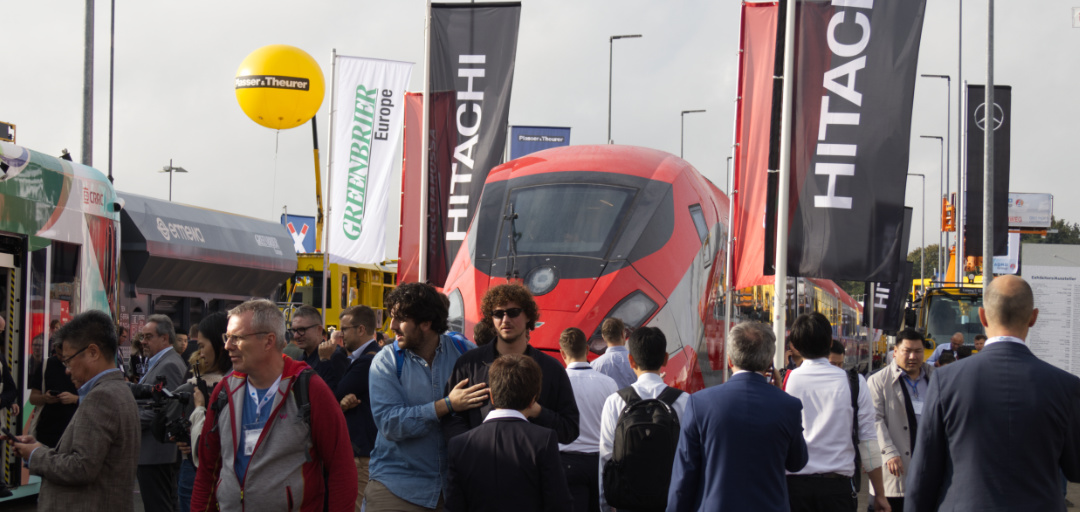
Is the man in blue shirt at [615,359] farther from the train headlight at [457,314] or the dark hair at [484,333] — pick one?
the train headlight at [457,314]

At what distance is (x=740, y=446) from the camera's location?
4484mm

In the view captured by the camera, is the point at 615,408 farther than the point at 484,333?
No

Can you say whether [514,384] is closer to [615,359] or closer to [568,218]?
[615,359]

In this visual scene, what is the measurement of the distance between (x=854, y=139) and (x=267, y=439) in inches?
275

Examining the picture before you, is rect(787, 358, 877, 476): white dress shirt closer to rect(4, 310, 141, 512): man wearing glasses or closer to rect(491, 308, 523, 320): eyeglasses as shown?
A: rect(491, 308, 523, 320): eyeglasses

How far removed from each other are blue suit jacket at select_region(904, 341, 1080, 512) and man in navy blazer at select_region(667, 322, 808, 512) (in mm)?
697

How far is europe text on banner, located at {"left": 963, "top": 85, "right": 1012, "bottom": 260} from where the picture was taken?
19.4m

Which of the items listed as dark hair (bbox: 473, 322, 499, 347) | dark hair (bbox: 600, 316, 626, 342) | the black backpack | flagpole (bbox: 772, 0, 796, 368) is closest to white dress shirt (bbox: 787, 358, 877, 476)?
the black backpack

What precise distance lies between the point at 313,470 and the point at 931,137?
47.6 m

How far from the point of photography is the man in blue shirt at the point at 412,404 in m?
4.71

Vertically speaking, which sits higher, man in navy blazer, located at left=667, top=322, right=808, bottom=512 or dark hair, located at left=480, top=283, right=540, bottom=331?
dark hair, located at left=480, top=283, right=540, bottom=331

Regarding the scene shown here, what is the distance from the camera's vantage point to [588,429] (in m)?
6.36

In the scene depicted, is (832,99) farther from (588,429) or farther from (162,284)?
(162,284)

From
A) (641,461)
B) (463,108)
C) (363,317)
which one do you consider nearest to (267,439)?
(641,461)
